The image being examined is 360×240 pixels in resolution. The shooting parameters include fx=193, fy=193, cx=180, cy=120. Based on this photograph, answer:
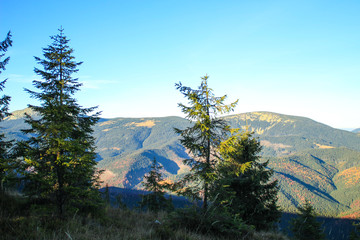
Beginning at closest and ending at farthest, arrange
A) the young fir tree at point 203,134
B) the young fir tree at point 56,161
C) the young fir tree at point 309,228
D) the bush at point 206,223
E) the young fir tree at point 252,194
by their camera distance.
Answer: the bush at point 206,223, the young fir tree at point 56,161, the young fir tree at point 203,134, the young fir tree at point 252,194, the young fir tree at point 309,228

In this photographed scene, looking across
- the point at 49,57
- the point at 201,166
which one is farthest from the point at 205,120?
the point at 49,57

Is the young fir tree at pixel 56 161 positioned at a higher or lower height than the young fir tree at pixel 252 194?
higher

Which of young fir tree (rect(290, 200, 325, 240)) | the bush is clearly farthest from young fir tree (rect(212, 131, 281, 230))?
young fir tree (rect(290, 200, 325, 240))

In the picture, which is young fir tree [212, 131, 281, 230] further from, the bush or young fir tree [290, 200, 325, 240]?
young fir tree [290, 200, 325, 240]

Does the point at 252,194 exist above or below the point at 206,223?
below

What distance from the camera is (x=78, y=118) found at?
32.6 feet

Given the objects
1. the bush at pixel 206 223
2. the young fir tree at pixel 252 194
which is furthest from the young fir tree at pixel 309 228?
the bush at pixel 206 223

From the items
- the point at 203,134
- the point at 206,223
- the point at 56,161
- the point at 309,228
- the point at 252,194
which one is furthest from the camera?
the point at 309,228

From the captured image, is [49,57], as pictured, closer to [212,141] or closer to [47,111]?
[47,111]

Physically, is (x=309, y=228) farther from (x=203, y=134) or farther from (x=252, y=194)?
(x=203, y=134)

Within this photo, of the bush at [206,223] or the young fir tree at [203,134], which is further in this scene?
the young fir tree at [203,134]

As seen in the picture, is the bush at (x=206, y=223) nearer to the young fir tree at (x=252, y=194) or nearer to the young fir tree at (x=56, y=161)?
the young fir tree at (x=56, y=161)

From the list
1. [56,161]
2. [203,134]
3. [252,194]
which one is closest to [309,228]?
[252,194]

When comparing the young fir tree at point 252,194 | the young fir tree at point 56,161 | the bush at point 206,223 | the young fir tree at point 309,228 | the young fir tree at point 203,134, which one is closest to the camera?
the bush at point 206,223
